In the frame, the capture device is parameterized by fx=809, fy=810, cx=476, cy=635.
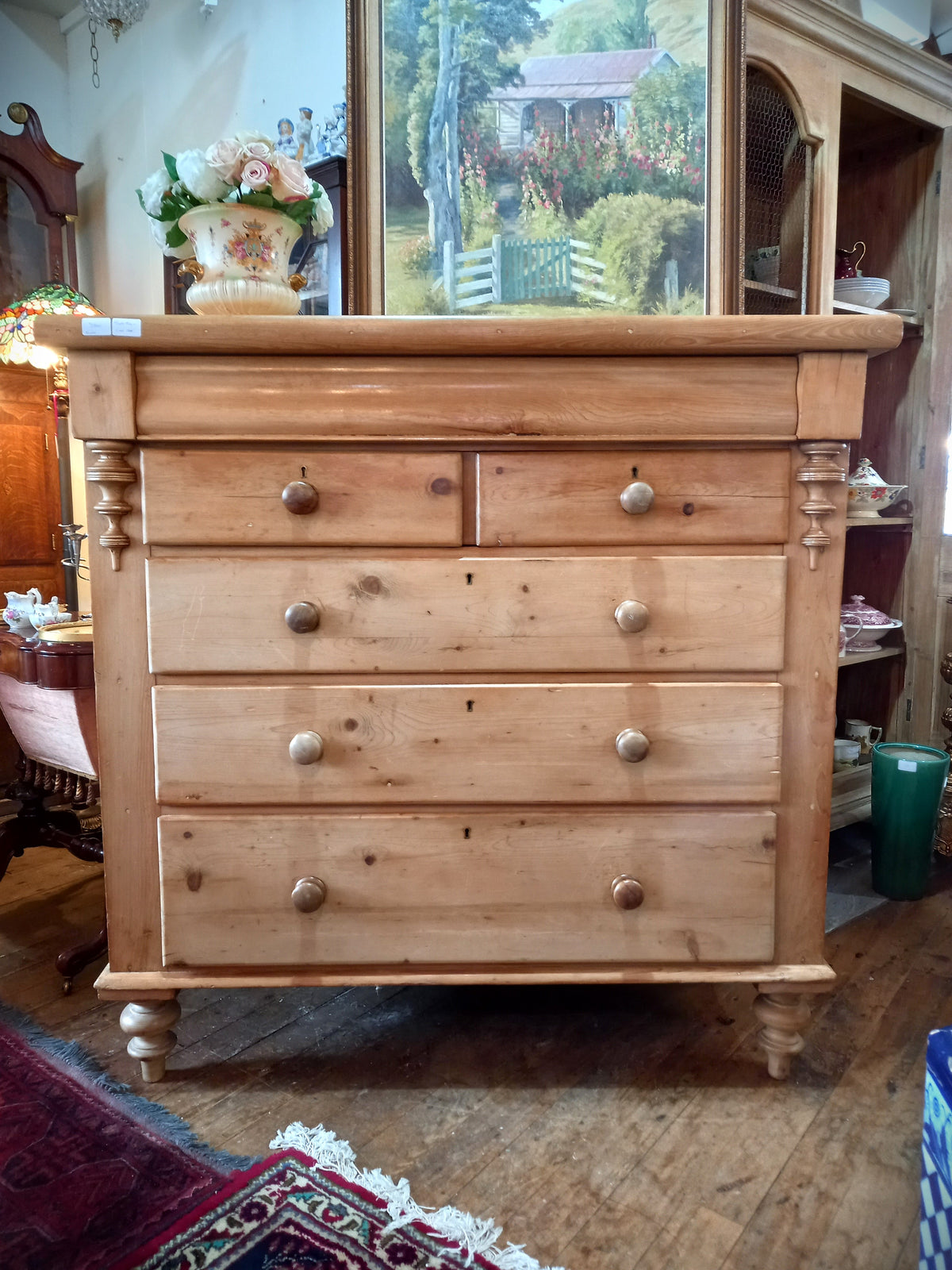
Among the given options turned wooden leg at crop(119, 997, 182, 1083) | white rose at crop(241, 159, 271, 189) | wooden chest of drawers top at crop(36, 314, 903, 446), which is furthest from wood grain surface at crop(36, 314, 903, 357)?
A: turned wooden leg at crop(119, 997, 182, 1083)

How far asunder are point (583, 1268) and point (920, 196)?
2477 millimetres

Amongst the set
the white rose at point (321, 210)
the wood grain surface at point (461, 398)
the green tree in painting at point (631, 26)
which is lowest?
the wood grain surface at point (461, 398)

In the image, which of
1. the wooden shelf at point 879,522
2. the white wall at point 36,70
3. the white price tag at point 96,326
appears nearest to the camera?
the white price tag at point 96,326

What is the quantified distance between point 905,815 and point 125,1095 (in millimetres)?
1711

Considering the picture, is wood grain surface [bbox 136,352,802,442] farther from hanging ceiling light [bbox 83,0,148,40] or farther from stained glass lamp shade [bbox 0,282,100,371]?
hanging ceiling light [bbox 83,0,148,40]

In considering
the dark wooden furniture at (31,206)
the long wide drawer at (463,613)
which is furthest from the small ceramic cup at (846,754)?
the dark wooden furniture at (31,206)

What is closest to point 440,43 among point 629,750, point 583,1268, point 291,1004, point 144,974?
point 629,750

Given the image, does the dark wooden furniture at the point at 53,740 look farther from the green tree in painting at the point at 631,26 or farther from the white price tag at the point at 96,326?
the green tree in painting at the point at 631,26

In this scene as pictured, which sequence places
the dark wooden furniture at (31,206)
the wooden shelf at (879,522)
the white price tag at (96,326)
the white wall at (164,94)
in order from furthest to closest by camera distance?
1. the dark wooden furniture at (31,206)
2. the white wall at (164,94)
3. the wooden shelf at (879,522)
4. the white price tag at (96,326)

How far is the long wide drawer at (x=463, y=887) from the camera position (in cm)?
119

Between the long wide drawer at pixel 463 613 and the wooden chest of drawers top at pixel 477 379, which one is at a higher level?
the wooden chest of drawers top at pixel 477 379

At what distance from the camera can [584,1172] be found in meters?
1.10

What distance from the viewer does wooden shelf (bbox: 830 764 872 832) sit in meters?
2.14

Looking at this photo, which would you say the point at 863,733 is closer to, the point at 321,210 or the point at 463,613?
the point at 463,613
